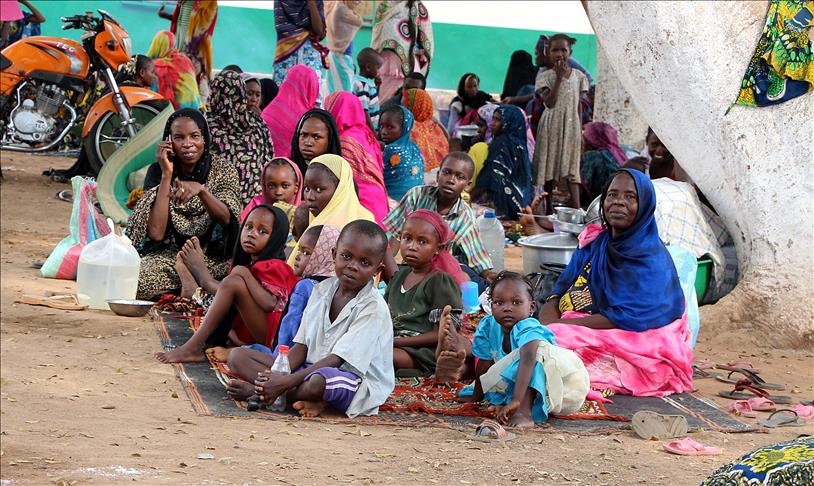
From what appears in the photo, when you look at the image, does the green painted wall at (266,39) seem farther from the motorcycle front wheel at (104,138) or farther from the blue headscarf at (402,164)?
the blue headscarf at (402,164)

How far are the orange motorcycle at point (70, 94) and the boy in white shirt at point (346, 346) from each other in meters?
6.03

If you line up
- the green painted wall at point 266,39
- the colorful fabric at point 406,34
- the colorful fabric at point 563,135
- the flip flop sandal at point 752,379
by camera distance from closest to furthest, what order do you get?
the flip flop sandal at point 752,379
the colorful fabric at point 563,135
the colorful fabric at point 406,34
the green painted wall at point 266,39

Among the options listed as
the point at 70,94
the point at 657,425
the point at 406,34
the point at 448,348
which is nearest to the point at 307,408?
the point at 448,348

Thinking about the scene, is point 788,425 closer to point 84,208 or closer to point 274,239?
point 274,239

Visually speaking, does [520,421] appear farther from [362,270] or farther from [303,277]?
[303,277]

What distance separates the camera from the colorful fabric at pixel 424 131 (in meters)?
11.3

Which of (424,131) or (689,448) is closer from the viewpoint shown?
(689,448)

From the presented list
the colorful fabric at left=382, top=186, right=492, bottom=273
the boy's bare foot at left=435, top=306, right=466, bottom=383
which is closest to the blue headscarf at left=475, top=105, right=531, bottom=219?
the colorful fabric at left=382, top=186, right=492, bottom=273

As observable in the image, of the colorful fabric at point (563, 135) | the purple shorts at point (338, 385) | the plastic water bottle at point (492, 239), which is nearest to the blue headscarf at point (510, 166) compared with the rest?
the colorful fabric at point (563, 135)

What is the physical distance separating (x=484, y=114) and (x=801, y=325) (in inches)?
233

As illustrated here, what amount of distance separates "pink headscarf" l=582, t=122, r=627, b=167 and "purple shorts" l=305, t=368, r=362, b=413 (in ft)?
22.1

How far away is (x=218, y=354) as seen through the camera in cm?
533

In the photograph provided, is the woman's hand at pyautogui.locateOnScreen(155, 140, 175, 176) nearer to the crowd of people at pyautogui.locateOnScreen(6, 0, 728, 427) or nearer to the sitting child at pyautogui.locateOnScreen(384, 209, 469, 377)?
the crowd of people at pyautogui.locateOnScreen(6, 0, 728, 427)

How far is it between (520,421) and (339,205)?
1.77 meters
